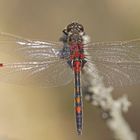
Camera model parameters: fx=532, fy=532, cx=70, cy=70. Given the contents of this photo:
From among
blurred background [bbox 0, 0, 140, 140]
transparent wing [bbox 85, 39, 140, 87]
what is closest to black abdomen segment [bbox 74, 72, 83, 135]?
transparent wing [bbox 85, 39, 140, 87]

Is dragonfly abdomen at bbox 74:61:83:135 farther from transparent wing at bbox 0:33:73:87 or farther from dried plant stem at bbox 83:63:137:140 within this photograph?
dried plant stem at bbox 83:63:137:140

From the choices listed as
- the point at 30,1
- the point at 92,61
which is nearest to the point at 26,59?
the point at 92,61

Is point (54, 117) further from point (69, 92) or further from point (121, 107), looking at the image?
point (121, 107)

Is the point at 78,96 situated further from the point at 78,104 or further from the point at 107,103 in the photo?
the point at 107,103

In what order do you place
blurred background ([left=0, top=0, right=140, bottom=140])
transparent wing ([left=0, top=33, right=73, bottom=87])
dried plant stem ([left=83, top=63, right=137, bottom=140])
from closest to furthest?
dried plant stem ([left=83, top=63, right=137, bottom=140]) < transparent wing ([left=0, top=33, right=73, bottom=87]) < blurred background ([left=0, top=0, right=140, bottom=140])

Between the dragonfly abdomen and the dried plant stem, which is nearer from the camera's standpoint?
the dried plant stem

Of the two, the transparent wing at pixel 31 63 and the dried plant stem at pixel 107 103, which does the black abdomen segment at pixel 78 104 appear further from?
the dried plant stem at pixel 107 103

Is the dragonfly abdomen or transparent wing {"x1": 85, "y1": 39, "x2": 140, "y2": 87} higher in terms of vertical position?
transparent wing {"x1": 85, "y1": 39, "x2": 140, "y2": 87}
